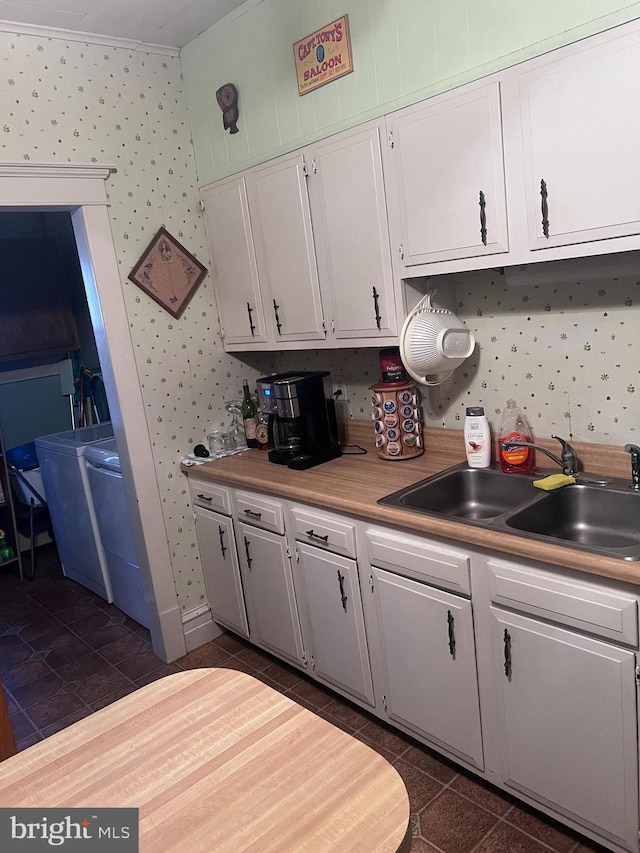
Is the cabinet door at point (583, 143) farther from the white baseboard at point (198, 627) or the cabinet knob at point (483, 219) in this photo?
the white baseboard at point (198, 627)

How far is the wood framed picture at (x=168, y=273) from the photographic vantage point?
2.90 metres

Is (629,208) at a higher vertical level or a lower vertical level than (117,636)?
higher

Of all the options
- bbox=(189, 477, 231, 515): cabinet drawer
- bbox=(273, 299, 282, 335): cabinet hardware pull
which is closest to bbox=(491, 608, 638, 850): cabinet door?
bbox=(189, 477, 231, 515): cabinet drawer

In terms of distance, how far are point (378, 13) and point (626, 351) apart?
135 centimetres

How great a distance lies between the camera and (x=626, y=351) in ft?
6.59

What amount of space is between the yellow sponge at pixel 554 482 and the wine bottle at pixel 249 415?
4.96 ft

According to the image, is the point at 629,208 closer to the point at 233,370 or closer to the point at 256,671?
the point at 233,370

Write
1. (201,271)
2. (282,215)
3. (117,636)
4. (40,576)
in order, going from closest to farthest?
(282,215) < (201,271) < (117,636) < (40,576)

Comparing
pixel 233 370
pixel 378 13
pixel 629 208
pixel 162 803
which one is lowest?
pixel 162 803

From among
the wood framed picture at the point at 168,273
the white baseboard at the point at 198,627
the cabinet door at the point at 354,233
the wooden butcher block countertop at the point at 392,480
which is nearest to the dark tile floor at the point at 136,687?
the white baseboard at the point at 198,627

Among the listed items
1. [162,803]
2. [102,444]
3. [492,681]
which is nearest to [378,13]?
[492,681]

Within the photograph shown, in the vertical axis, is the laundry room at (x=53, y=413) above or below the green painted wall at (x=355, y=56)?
below

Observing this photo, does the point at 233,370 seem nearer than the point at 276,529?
No

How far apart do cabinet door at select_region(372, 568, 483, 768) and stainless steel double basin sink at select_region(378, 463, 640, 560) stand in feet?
0.89
